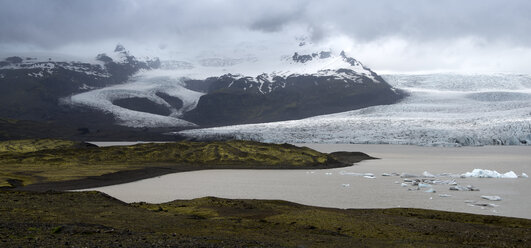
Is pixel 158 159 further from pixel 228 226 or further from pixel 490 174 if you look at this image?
pixel 228 226

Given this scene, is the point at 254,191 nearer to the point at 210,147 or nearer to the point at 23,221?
the point at 23,221

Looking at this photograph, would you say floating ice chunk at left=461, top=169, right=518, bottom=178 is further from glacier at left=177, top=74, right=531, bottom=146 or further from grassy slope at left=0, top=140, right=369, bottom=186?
glacier at left=177, top=74, right=531, bottom=146

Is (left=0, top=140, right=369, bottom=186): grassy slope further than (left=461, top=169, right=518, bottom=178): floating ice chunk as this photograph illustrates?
Yes

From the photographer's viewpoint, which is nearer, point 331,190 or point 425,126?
point 331,190

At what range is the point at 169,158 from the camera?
52.9m

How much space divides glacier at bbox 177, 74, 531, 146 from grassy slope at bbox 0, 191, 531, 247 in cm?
7433

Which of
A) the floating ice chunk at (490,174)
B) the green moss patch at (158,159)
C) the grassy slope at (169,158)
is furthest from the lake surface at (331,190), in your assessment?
the grassy slope at (169,158)

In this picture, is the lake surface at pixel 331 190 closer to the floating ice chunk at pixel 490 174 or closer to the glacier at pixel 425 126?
the floating ice chunk at pixel 490 174

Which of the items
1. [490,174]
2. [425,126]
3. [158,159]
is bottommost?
[490,174]

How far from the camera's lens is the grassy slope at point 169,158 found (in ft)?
148

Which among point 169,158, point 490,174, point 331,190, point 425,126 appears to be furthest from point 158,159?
point 425,126

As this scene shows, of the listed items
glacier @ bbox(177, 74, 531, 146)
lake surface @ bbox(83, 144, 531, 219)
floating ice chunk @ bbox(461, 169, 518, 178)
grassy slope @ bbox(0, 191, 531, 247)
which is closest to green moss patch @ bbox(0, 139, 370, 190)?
lake surface @ bbox(83, 144, 531, 219)

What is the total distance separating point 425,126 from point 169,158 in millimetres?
62763

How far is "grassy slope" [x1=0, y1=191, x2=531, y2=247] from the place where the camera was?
1330 cm
